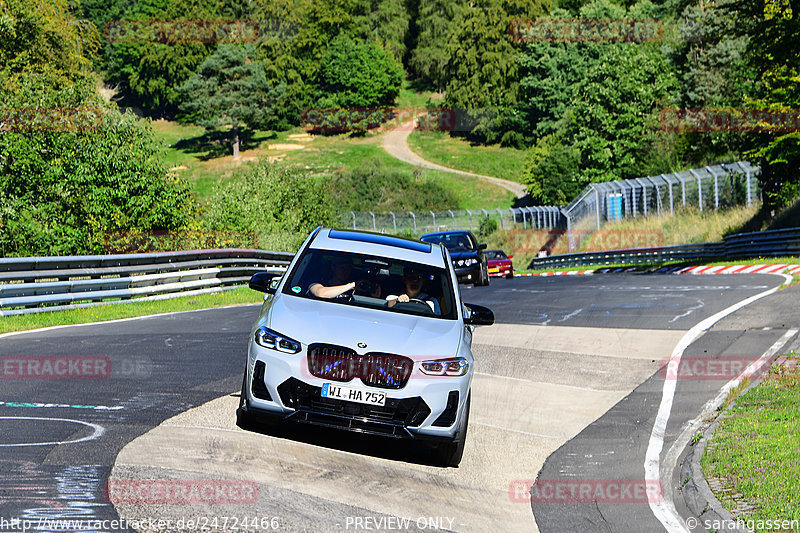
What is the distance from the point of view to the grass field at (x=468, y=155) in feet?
338

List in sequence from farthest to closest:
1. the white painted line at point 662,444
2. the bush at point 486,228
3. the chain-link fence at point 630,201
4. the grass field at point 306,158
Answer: the grass field at point 306,158
the bush at point 486,228
the chain-link fence at point 630,201
the white painted line at point 662,444

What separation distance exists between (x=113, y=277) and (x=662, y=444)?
14246mm

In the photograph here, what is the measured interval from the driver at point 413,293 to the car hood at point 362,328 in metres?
0.35

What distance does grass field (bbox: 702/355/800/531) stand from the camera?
6.77 m

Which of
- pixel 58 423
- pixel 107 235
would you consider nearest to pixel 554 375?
pixel 58 423

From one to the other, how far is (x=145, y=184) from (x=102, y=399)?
71.3 ft

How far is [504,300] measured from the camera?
22078 mm

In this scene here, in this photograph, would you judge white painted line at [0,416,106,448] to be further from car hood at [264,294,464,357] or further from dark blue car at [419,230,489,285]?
dark blue car at [419,230,489,285]

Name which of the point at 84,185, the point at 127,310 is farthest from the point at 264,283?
the point at 84,185

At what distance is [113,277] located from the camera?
2044cm

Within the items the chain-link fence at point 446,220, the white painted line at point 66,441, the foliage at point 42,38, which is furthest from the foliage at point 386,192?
the white painted line at point 66,441

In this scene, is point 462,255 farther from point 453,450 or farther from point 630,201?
point 630,201

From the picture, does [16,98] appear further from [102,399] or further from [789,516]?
[789,516]

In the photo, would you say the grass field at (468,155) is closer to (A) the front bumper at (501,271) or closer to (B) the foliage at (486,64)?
(B) the foliage at (486,64)
